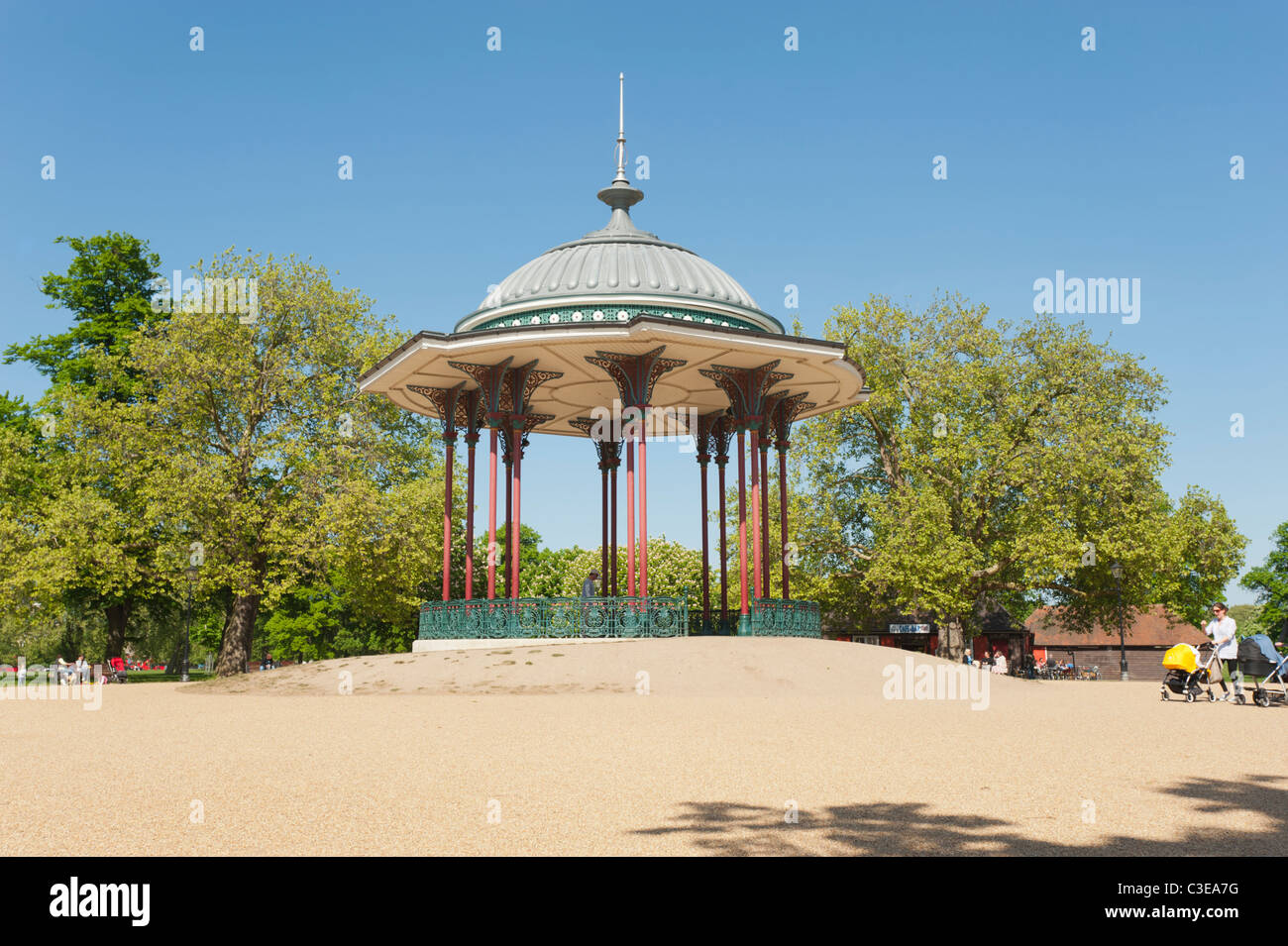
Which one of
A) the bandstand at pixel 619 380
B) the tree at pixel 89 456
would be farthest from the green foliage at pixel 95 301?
the bandstand at pixel 619 380

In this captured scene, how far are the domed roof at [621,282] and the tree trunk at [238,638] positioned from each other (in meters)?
15.4

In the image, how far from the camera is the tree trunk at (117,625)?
4128 centimetres

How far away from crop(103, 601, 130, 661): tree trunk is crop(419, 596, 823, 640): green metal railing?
71.9ft

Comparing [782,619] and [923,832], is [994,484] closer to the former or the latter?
Result: [782,619]

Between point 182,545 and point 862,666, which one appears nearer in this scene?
point 862,666

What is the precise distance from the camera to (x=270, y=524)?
3431 cm

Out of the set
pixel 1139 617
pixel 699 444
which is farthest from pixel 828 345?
pixel 1139 617

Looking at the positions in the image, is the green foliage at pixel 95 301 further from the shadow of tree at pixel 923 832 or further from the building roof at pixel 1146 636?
the building roof at pixel 1146 636

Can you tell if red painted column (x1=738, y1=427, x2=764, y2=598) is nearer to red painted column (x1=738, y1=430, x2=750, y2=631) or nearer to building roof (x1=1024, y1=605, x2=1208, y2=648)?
red painted column (x1=738, y1=430, x2=750, y2=631)

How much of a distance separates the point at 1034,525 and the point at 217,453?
102ft

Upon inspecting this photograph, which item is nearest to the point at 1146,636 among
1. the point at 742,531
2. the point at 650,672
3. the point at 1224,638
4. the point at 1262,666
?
the point at 742,531

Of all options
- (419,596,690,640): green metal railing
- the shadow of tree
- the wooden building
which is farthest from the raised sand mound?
the wooden building
